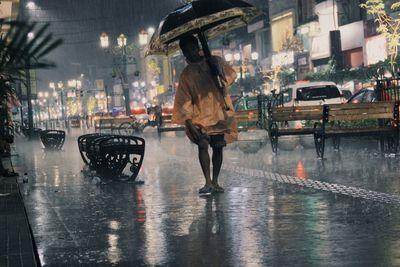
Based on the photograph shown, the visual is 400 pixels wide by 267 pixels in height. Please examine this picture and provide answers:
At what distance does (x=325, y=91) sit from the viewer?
2402 centimetres

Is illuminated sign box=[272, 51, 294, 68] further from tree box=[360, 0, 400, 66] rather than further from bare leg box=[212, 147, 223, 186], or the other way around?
bare leg box=[212, 147, 223, 186]

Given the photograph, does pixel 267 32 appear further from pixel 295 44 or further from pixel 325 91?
pixel 325 91

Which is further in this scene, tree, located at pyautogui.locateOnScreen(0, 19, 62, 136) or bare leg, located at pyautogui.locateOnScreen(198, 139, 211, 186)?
bare leg, located at pyautogui.locateOnScreen(198, 139, 211, 186)

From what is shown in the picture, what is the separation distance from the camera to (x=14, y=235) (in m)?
6.70

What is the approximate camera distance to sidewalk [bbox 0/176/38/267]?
561 cm

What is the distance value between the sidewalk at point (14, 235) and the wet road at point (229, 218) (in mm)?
144

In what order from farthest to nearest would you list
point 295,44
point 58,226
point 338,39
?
point 295,44 < point 338,39 < point 58,226

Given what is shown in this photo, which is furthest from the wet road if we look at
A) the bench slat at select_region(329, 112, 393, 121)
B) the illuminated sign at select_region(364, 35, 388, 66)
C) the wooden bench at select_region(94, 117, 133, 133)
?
the illuminated sign at select_region(364, 35, 388, 66)

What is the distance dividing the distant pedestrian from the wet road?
28.5 inches

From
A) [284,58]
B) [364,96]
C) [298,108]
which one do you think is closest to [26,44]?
[298,108]

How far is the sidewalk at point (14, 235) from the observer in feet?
18.4

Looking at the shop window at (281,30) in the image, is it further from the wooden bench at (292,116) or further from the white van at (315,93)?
the wooden bench at (292,116)

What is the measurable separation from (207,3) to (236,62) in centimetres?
6424

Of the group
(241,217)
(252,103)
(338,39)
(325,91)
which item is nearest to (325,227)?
(241,217)
